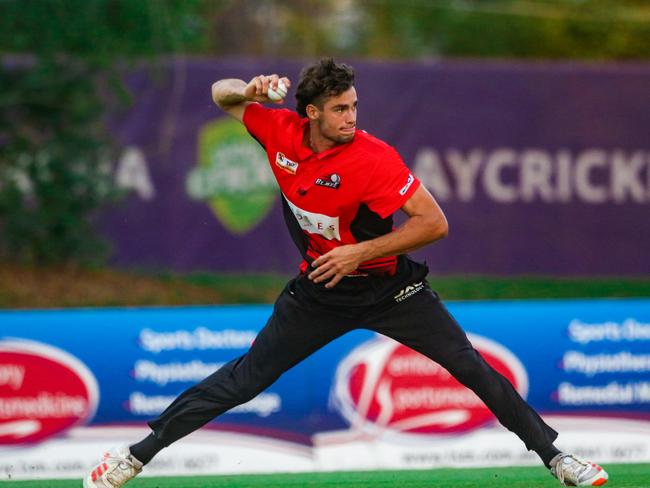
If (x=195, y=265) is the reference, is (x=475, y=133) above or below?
above

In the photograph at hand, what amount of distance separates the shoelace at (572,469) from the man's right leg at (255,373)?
1.30 m

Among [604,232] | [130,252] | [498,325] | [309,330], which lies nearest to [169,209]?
[130,252]

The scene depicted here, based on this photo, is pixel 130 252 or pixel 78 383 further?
pixel 130 252

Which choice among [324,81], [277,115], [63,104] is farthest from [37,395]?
[63,104]

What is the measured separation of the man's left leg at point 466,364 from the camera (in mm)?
6449

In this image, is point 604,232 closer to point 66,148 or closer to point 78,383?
point 66,148

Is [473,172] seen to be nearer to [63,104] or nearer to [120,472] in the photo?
[63,104]

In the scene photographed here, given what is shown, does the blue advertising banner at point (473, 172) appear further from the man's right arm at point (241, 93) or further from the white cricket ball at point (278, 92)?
the white cricket ball at point (278, 92)

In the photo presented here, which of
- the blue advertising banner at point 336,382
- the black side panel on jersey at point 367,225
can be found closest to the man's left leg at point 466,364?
the black side panel on jersey at point 367,225

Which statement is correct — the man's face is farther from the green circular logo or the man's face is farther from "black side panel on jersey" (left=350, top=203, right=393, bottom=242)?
the green circular logo

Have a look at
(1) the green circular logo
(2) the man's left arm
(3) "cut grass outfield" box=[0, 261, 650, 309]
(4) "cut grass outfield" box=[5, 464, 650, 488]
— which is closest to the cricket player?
(2) the man's left arm

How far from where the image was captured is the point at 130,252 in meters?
14.9

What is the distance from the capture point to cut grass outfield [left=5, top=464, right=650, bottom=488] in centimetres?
720

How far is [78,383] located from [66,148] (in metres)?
4.85
